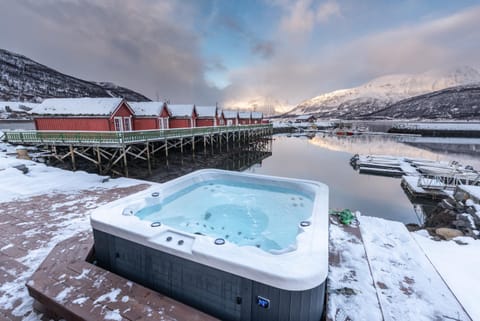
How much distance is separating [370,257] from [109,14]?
2138 cm

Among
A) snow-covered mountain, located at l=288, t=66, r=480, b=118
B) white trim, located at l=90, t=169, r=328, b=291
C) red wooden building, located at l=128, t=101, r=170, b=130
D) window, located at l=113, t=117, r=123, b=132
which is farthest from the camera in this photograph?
snow-covered mountain, located at l=288, t=66, r=480, b=118

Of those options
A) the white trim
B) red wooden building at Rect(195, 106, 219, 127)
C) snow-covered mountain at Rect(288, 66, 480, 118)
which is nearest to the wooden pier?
the white trim

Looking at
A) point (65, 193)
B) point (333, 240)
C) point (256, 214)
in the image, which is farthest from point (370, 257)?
point (65, 193)

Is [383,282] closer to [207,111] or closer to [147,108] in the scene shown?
[147,108]

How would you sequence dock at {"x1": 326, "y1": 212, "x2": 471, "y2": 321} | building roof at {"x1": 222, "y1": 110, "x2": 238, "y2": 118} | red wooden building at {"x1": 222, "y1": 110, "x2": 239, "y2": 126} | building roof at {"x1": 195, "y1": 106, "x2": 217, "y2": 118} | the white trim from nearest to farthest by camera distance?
the white trim < dock at {"x1": 326, "y1": 212, "x2": 471, "y2": 321} < building roof at {"x1": 195, "y1": 106, "x2": 217, "y2": 118} < red wooden building at {"x1": 222, "y1": 110, "x2": 239, "y2": 126} < building roof at {"x1": 222, "y1": 110, "x2": 238, "y2": 118}

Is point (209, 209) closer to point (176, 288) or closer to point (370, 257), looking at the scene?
point (176, 288)

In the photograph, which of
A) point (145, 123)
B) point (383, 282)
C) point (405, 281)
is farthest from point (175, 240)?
point (145, 123)

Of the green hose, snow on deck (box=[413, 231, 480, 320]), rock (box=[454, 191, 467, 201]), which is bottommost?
rock (box=[454, 191, 467, 201])

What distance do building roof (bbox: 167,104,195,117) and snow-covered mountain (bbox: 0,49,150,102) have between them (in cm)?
4034

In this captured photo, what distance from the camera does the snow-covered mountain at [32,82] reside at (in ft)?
139

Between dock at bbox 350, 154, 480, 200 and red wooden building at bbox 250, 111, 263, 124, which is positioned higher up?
red wooden building at bbox 250, 111, 263, 124

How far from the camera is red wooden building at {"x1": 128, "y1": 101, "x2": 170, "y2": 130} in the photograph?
654 inches

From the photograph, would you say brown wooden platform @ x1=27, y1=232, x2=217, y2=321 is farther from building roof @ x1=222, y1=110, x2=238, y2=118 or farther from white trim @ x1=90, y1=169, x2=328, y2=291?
building roof @ x1=222, y1=110, x2=238, y2=118

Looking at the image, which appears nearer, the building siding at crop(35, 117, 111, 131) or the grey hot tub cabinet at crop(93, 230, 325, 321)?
the grey hot tub cabinet at crop(93, 230, 325, 321)
